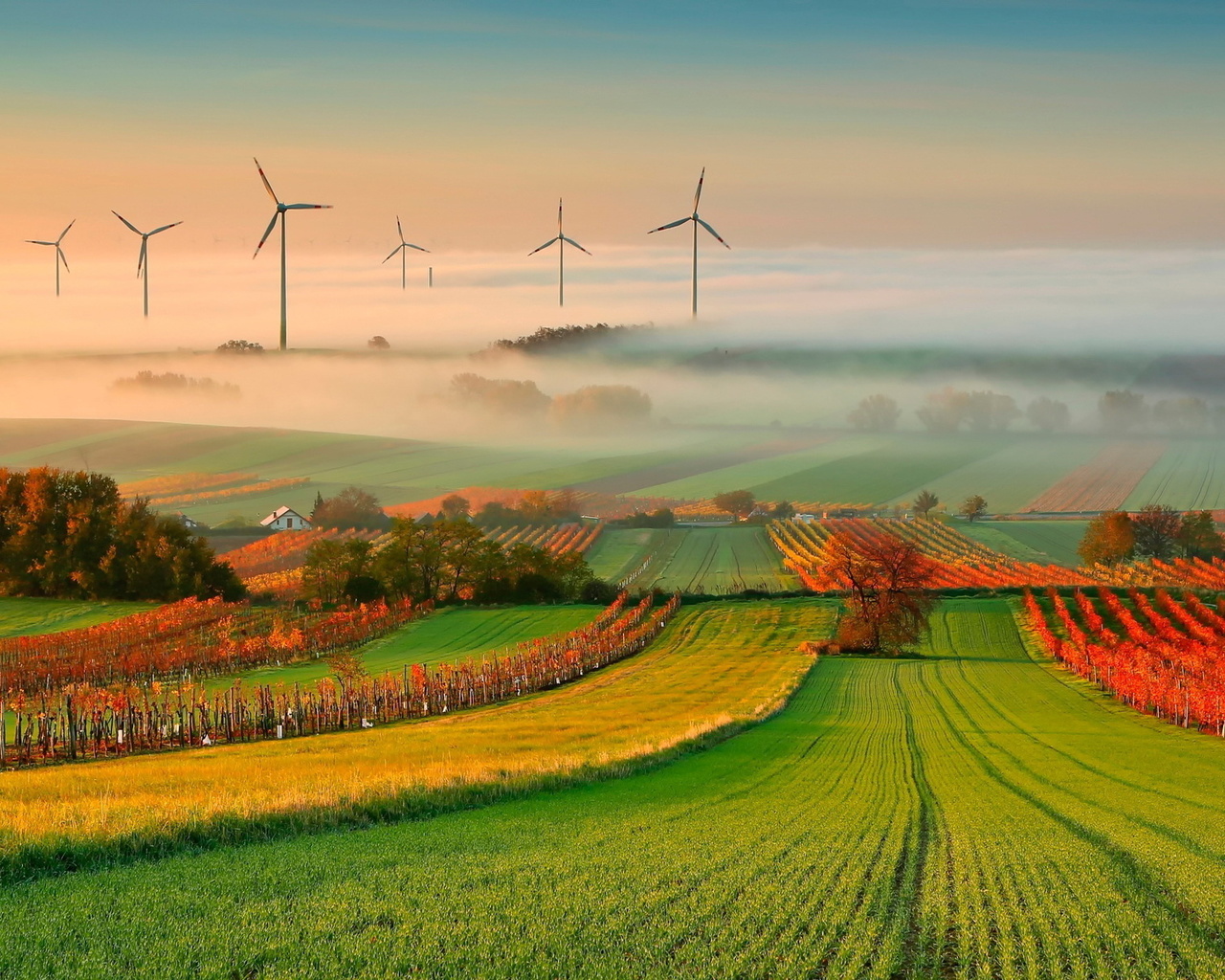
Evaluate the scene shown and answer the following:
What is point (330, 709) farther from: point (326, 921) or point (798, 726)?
point (326, 921)

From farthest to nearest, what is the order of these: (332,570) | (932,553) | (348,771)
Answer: (932,553) → (332,570) → (348,771)

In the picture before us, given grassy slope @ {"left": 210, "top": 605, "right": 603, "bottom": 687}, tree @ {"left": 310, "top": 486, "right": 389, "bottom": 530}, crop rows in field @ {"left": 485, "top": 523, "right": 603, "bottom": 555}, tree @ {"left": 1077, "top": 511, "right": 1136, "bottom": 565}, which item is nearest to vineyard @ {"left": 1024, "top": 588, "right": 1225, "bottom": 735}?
grassy slope @ {"left": 210, "top": 605, "right": 603, "bottom": 687}

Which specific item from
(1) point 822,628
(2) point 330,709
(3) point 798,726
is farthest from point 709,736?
(1) point 822,628

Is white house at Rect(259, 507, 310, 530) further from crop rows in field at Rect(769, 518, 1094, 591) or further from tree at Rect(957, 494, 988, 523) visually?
tree at Rect(957, 494, 988, 523)

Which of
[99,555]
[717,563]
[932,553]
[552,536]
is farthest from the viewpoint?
[552,536]

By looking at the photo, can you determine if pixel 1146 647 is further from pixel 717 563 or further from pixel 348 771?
pixel 717 563

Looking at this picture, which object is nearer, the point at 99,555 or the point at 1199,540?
the point at 99,555

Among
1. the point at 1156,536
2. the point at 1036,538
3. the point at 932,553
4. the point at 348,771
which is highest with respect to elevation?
the point at 348,771

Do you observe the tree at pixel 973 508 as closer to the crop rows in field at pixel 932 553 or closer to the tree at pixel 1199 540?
the crop rows in field at pixel 932 553

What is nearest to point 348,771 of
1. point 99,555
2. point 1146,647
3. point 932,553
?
point 1146,647
